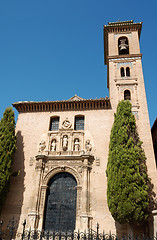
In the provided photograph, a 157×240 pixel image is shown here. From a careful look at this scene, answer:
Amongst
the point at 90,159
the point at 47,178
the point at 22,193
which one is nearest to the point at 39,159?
the point at 47,178

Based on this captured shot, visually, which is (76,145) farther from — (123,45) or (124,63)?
(123,45)

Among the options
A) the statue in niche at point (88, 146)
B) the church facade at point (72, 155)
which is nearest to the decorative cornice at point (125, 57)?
the church facade at point (72, 155)

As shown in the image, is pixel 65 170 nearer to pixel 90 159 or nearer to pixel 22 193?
pixel 90 159

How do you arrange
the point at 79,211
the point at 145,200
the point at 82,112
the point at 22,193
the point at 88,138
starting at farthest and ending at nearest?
the point at 82,112 → the point at 88,138 → the point at 22,193 → the point at 79,211 → the point at 145,200

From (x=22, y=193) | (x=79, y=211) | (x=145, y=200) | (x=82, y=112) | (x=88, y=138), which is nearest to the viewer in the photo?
(x=145, y=200)

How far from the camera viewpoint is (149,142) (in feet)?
49.5

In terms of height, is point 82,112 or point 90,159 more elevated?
point 82,112

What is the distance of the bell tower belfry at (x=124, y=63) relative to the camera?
691 inches

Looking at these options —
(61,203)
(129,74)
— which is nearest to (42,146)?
(61,203)

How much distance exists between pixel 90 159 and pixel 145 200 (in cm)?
468

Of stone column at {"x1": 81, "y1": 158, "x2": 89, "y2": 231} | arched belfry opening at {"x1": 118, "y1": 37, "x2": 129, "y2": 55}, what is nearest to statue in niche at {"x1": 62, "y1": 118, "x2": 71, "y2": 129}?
stone column at {"x1": 81, "y1": 158, "x2": 89, "y2": 231}

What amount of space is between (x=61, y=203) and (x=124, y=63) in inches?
501

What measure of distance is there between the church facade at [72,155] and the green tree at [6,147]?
1.21m

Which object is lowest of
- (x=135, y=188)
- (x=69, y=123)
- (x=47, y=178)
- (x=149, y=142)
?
(x=135, y=188)
